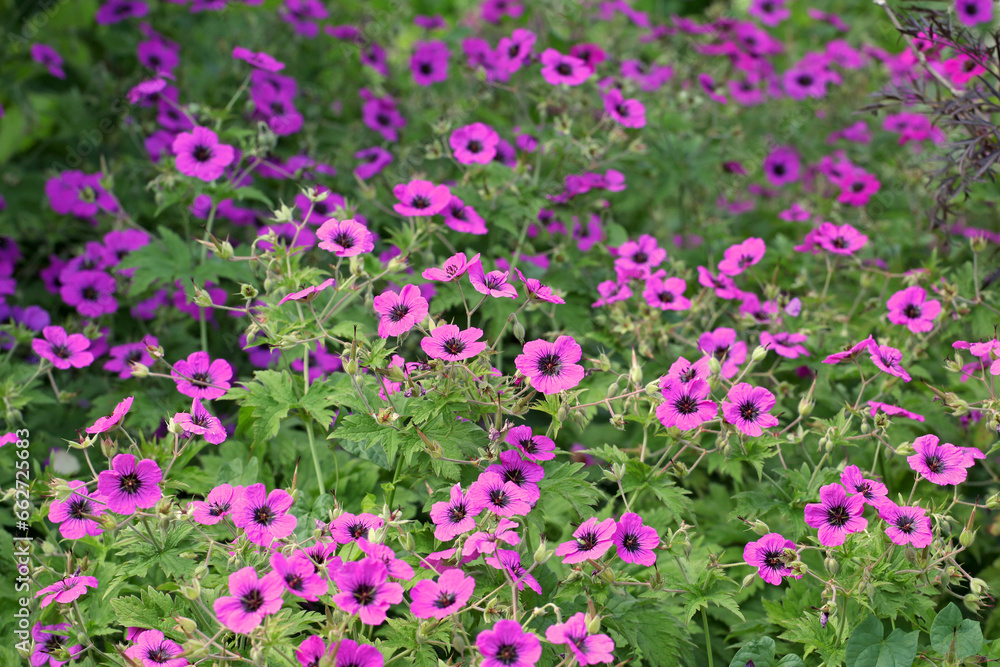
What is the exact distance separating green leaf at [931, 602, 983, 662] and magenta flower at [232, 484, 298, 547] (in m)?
1.47

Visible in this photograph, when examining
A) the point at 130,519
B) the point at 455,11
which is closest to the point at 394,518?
the point at 130,519

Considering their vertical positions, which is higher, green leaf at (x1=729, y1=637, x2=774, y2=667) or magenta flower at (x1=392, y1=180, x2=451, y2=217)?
magenta flower at (x1=392, y1=180, x2=451, y2=217)

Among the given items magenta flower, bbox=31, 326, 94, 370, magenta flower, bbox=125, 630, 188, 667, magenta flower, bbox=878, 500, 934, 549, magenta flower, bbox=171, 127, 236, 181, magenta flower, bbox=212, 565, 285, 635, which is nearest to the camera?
magenta flower, bbox=212, 565, 285, 635

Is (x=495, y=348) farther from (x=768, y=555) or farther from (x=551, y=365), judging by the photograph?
(x=768, y=555)

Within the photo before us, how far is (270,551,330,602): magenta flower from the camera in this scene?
5.05ft

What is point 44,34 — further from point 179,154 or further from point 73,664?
point 73,664

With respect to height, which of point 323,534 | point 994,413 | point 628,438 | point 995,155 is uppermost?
point 995,155

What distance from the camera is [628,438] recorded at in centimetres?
299

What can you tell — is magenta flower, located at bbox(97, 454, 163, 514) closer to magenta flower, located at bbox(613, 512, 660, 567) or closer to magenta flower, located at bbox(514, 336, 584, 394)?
magenta flower, located at bbox(514, 336, 584, 394)

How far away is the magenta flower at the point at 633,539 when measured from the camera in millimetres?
1836

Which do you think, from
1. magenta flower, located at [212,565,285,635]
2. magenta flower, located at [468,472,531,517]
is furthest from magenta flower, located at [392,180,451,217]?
magenta flower, located at [212,565,285,635]

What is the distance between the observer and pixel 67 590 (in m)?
1.80

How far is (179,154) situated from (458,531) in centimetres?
173

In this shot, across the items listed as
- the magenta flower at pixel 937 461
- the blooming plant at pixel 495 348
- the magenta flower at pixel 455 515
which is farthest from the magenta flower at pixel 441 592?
the magenta flower at pixel 937 461
